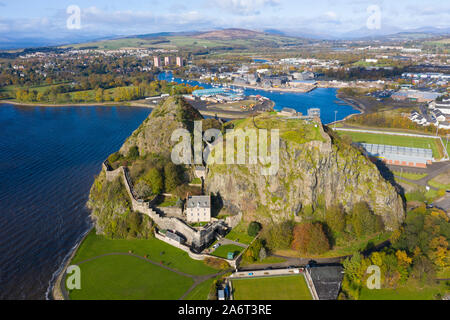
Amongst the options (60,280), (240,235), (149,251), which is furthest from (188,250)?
(60,280)

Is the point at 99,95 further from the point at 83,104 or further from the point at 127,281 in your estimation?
the point at 127,281

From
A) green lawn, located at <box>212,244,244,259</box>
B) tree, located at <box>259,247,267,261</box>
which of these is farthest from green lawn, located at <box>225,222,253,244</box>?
tree, located at <box>259,247,267,261</box>

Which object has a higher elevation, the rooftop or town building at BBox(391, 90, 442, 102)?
town building at BBox(391, 90, 442, 102)

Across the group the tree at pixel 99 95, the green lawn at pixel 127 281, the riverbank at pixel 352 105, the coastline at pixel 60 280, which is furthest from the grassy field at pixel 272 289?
the tree at pixel 99 95

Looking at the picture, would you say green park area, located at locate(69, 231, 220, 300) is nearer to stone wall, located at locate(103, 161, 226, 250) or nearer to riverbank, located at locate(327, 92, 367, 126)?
stone wall, located at locate(103, 161, 226, 250)

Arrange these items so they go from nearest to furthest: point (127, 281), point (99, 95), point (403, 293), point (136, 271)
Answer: point (403, 293)
point (127, 281)
point (136, 271)
point (99, 95)

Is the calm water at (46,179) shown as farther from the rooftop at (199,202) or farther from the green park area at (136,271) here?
the rooftop at (199,202)

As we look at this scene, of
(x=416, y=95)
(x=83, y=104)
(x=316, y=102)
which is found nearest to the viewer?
(x=416, y=95)
